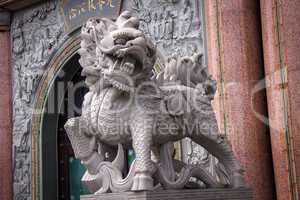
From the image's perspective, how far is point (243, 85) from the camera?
6145 mm

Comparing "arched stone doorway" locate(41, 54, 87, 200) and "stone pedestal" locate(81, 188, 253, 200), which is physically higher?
"arched stone doorway" locate(41, 54, 87, 200)

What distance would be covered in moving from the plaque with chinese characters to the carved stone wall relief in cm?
21

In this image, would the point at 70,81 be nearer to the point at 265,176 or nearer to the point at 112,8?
the point at 112,8

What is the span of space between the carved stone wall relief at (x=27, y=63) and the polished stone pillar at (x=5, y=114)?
0.10m

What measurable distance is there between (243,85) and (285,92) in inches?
19.3

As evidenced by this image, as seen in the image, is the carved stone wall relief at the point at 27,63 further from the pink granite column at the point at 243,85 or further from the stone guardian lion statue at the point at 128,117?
the stone guardian lion statue at the point at 128,117

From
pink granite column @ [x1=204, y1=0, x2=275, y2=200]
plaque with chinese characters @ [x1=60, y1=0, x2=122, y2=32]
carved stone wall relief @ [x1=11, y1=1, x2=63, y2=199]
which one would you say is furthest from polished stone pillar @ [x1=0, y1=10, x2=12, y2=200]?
pink granite column @ [x1=204, y1=0, x2=275, y2=200]

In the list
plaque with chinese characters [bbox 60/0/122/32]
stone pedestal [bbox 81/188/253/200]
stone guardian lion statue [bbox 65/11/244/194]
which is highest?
plaque with chinese characters [bbox 60/0/122/32]

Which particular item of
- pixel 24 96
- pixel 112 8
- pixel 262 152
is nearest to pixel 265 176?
pixel 262 152

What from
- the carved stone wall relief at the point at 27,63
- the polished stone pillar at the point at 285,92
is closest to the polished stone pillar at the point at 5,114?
the carved stone wall relief at the point at 27,63

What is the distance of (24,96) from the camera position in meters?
9.63

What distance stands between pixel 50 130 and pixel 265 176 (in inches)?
173

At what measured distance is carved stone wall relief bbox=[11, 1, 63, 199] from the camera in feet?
30.8

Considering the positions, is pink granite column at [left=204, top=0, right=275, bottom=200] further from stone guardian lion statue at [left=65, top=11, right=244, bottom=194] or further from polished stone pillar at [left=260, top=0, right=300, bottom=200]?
stone guardian lion statue at [left=65, top=11, right=244, bottom=194]
